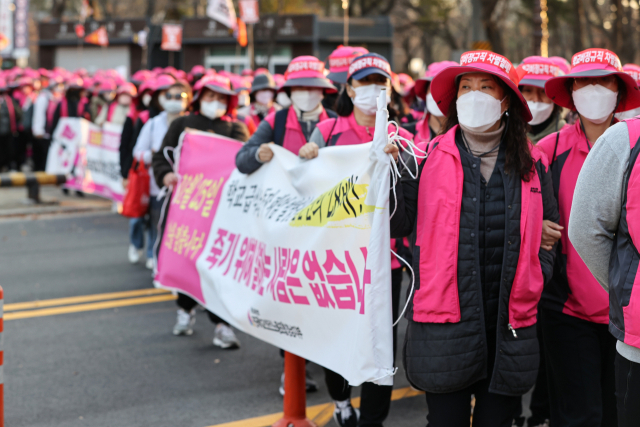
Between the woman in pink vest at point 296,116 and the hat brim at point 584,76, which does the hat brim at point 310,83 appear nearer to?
the woman in pink vest at point 296,116

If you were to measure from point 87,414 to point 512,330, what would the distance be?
2874mm

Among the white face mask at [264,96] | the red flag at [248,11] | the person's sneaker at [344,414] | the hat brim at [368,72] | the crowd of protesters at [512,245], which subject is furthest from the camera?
the red flag at [248,11]

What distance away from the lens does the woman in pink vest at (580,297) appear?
3.32 meters

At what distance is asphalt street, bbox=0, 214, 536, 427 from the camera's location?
4.57 metres

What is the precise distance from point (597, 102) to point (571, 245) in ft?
2.30

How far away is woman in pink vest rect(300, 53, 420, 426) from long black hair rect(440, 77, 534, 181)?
917 millimetres

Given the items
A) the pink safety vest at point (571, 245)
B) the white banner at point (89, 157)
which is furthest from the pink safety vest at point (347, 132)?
the white banner at point (89, 157)

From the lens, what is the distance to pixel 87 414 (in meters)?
4.53

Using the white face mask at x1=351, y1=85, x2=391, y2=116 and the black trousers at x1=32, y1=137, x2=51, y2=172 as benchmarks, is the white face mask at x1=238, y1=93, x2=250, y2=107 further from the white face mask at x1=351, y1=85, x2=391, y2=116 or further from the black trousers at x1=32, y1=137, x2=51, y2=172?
the black trousers at x1=32, y1=137, x2=51, y2=172

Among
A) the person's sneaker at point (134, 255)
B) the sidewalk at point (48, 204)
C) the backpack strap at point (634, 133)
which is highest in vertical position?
the backpack strap at point (634, 133)

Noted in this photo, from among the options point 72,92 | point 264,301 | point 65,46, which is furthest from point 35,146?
point 65,46

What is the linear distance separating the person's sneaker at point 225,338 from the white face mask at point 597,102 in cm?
346

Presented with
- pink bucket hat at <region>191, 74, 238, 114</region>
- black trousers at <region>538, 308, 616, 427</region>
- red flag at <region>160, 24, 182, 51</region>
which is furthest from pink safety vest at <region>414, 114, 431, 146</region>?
red flag at <region>160, 24, 182, 51</region>

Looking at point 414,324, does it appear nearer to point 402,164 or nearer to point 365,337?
point 365,337
